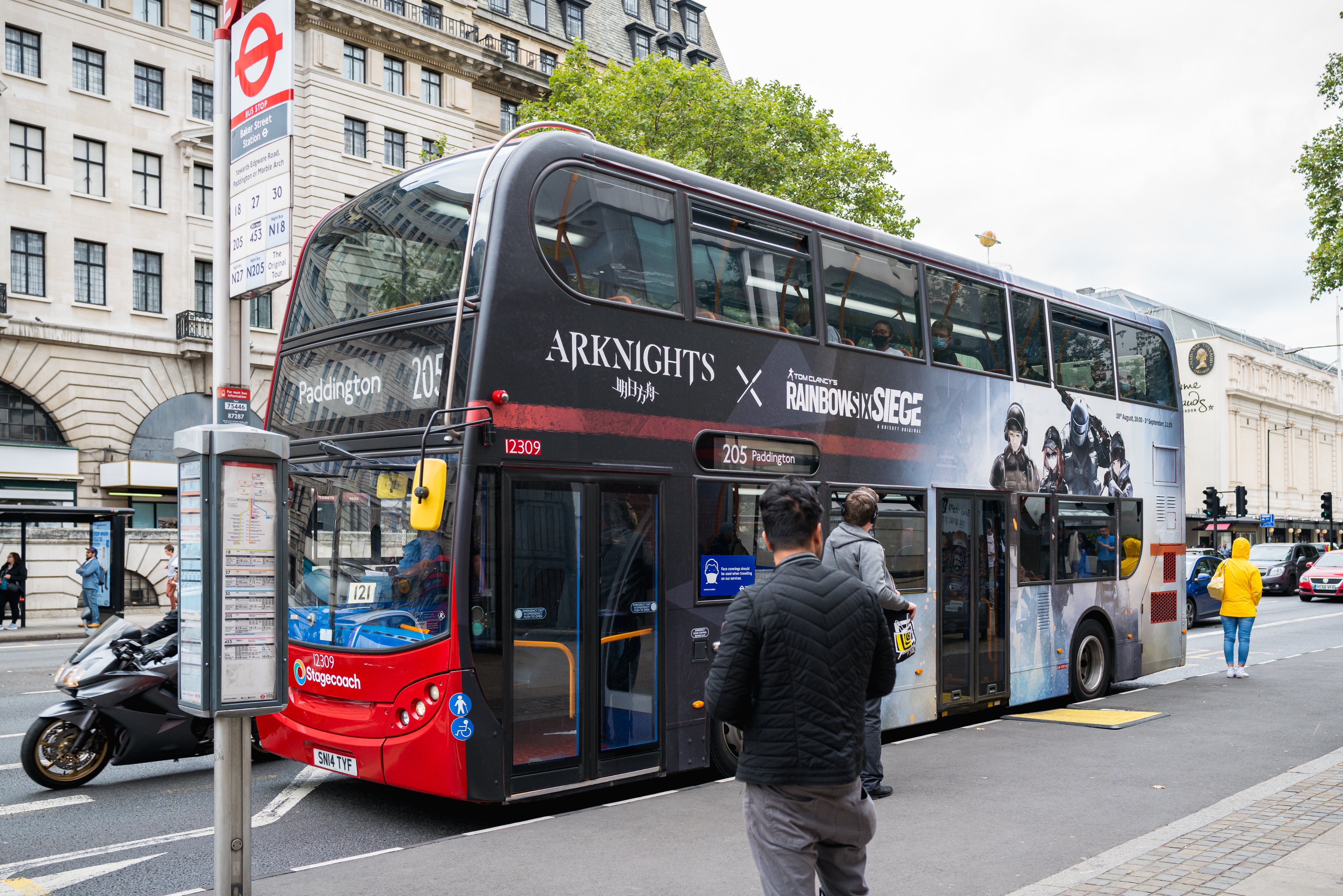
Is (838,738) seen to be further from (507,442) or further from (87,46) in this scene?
(87,46)

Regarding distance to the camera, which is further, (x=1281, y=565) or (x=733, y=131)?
(x=1281, y=565)

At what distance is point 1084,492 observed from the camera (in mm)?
12148

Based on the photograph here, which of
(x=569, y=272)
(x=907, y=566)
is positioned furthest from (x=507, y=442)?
(x=907, y=566)

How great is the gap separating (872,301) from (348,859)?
5.94 meters

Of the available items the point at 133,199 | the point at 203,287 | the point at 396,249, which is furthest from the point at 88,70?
the point at 396,249

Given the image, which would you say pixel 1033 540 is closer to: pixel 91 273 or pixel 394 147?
pixel 91 273

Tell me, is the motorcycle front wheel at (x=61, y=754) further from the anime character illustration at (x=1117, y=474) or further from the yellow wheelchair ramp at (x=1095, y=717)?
the anime character illustration at (x=1117, y=474)

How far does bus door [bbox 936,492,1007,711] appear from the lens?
1012cm

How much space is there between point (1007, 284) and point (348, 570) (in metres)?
7.10

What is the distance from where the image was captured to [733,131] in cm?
2898

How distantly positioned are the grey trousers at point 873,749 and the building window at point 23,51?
105 feet

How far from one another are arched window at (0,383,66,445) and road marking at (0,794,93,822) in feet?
84.7

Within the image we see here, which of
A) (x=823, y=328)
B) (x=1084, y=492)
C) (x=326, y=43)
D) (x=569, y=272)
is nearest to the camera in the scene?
(x=569, y=272)

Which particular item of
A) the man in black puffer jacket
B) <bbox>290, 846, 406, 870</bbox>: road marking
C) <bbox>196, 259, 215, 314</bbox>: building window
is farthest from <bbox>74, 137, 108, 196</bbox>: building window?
the man in black puffer jacket
